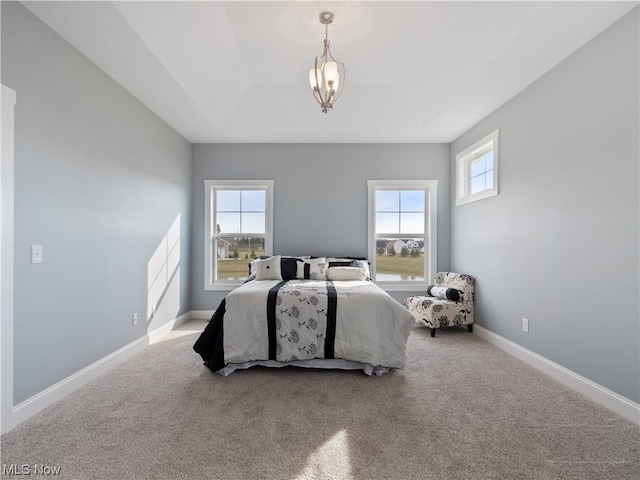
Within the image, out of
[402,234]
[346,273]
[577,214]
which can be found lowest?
[346,273]

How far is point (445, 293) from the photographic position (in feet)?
12.2

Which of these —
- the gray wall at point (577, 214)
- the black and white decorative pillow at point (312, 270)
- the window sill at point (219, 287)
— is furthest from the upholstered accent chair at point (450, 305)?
the window sill at point (219, 287)

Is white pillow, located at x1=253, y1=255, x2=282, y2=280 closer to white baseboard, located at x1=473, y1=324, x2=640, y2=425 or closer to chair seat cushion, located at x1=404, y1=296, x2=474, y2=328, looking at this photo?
chair seat cushion, located at x1=404, y1=296, x2=474, y2=328

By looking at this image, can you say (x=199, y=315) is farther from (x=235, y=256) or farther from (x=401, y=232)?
(x=401, y=232)

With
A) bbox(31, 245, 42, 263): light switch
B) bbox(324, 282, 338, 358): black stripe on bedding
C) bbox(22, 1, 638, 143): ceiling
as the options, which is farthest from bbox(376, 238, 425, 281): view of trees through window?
bbox(31, 245, 42, 263): light switch

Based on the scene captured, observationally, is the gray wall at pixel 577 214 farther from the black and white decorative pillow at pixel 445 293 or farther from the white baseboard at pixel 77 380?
the white baseboard at pixel 77 380

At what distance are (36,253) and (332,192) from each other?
3.36 m

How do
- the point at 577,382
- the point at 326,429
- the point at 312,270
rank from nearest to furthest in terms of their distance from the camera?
the point at 326,429 < the point at 577,382 < the point at 312,270

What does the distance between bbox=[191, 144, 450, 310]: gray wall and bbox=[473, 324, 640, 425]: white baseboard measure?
5.36 feet

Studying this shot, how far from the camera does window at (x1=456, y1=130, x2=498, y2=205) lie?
11.0ft

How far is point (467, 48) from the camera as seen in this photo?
8.02 ft

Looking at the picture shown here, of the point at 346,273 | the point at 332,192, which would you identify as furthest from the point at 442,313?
the point at 332,192

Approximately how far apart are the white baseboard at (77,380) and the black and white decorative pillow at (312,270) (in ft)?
6.13

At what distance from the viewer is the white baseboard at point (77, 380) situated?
1863 millimetres
